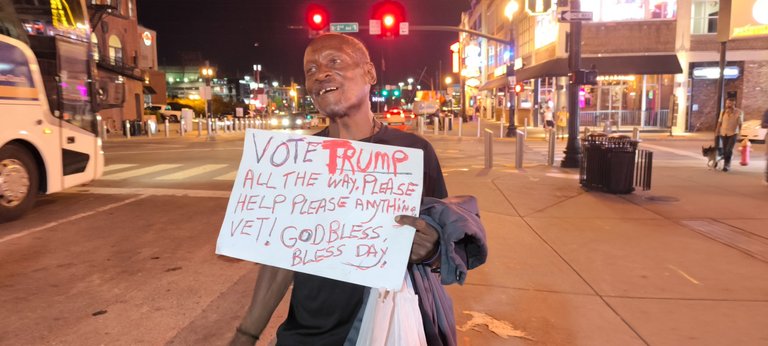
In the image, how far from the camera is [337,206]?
1.99 m

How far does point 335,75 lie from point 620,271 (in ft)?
14.1

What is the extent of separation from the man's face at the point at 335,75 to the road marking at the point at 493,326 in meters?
2.41

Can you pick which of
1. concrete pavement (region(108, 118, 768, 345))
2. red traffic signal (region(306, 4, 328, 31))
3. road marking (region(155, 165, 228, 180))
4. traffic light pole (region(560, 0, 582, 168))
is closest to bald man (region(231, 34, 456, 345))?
concrete pavement (region(108, 118, 768, 345))

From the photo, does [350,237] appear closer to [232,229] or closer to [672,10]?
[232,229]

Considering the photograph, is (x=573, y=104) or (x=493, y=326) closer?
(x=493, y=326)

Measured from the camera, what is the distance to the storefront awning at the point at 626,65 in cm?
2744

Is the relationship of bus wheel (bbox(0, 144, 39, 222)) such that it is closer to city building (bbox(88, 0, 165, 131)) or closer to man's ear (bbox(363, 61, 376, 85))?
man's ear (bbox(363, 61, 376, 85))

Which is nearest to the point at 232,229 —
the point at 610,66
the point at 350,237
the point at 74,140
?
the point at 350,237

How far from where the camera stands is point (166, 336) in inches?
152

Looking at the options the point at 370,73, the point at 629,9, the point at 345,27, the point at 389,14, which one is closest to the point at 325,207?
the point at 370,73

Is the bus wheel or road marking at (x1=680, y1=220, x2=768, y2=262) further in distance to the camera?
the bus wheel

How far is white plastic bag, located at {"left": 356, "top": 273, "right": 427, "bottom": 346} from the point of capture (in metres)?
1.86

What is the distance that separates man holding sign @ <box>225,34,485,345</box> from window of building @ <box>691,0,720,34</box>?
31738 mm

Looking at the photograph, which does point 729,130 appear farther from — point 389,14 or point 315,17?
point 315,17
